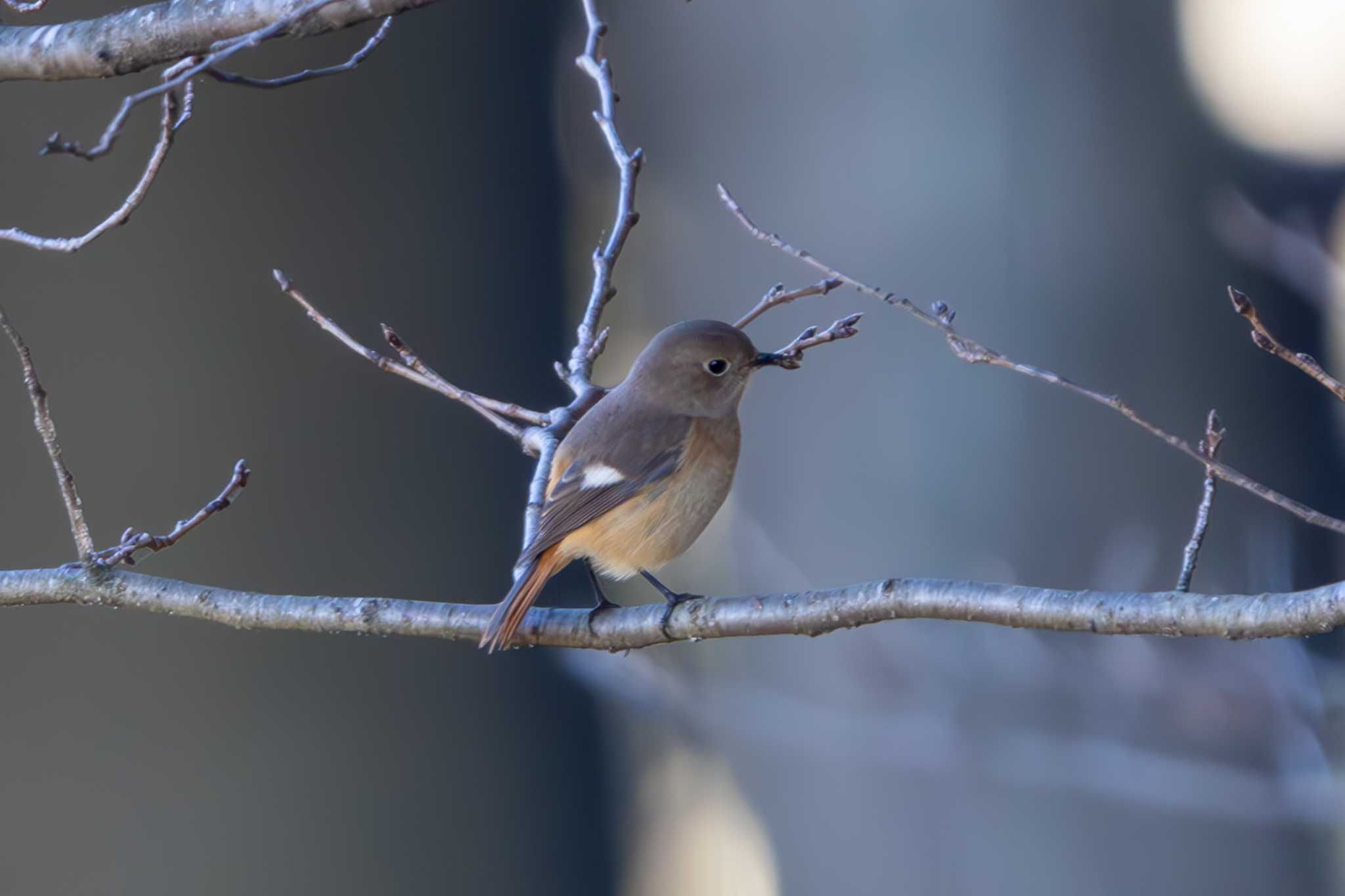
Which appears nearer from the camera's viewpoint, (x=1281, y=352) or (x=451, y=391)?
(x=1281, y=352)

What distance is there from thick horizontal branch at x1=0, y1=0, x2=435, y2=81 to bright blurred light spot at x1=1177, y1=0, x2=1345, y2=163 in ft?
11.1

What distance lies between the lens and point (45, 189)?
4.82 meters

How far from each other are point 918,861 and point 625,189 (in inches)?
146

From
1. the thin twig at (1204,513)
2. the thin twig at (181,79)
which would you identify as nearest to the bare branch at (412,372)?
the thin twig at (181,79)

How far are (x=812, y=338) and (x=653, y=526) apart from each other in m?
0.78

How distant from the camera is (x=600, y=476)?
3.11 m

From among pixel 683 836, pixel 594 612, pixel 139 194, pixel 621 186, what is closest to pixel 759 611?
pixel 594 612

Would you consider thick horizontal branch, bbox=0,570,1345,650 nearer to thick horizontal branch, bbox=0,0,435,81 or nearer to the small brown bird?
the small brown bird

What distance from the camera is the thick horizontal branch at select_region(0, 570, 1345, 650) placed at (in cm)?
179

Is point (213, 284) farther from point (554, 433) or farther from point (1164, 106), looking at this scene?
point (1164, 106)

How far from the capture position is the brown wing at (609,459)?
304 centimetres

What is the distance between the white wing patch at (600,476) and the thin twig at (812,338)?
515mm

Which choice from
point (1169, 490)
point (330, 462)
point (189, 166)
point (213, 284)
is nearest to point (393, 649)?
point (330, 462)

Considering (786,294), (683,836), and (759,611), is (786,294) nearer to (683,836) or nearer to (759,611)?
(759,611)
